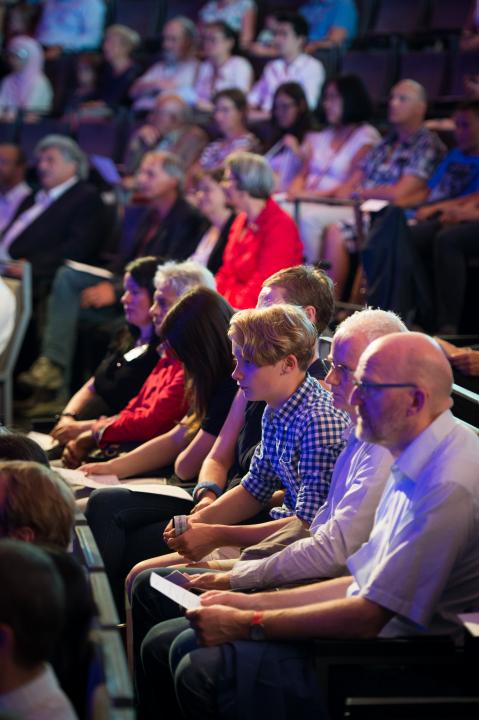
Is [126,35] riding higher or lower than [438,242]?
higher

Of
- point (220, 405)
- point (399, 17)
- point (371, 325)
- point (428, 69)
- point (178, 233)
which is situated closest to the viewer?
point (371, 325)

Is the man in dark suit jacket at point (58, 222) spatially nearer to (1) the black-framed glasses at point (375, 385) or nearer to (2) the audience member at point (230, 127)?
(2) the audience member at point (230, 127)

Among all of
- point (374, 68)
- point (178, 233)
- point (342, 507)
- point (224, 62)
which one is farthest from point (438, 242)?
point (224, 62)

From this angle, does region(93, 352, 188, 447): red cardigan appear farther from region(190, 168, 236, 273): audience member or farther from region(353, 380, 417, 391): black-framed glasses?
region(353, 380, 417, 391): black-framed glasses

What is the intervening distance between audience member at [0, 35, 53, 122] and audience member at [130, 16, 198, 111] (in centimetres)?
93

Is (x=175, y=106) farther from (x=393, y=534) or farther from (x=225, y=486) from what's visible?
(x=393, y=534)

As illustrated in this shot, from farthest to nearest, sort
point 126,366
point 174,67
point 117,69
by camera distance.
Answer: point 117,69 → point 174,67 → point 126,366

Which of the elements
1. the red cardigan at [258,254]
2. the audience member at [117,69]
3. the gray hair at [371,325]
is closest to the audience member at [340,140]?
the red cardigan at [258,254]

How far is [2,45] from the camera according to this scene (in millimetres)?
9641

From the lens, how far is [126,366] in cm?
399

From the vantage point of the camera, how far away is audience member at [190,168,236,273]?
5.09 m

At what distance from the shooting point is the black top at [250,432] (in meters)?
2.92

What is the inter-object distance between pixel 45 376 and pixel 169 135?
6.50ft

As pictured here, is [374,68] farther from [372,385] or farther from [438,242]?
[372,385]
